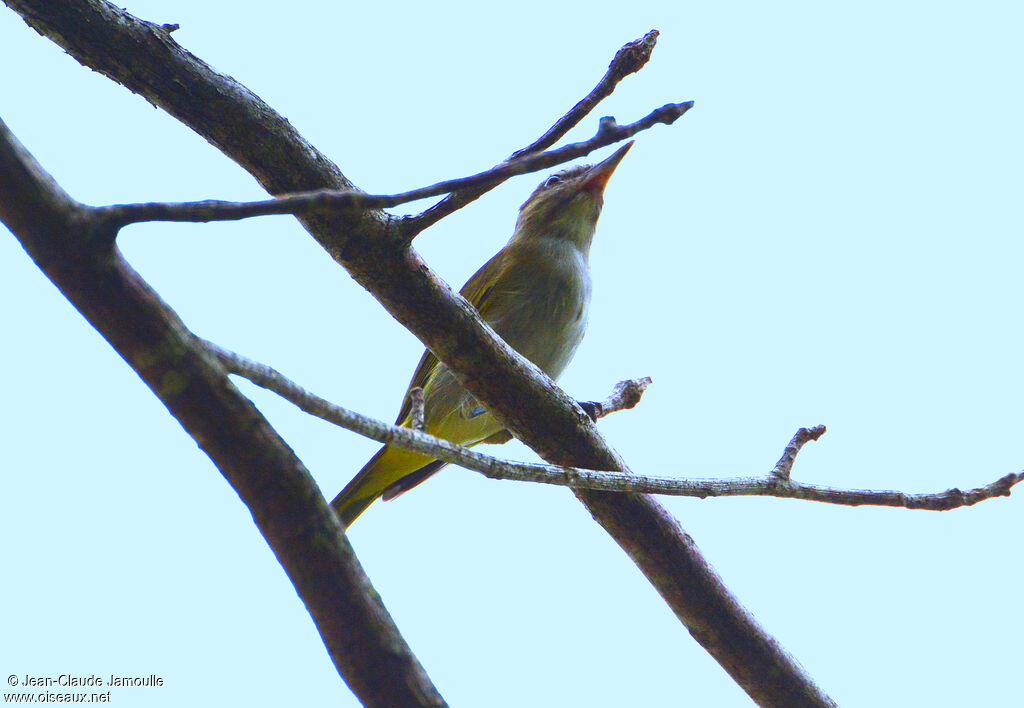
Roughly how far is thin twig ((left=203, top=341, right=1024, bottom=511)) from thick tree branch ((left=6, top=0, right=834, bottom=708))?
0.58m

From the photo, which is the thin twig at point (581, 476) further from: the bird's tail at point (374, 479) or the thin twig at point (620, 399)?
the bird's tail at point (374, 479)

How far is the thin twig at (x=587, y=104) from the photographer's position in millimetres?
2354

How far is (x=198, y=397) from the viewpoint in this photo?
1.64m

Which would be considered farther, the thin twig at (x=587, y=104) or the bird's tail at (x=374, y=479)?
the bird's tail at (x=374, y=479)

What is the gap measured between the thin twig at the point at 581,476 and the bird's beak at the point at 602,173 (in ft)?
9.78

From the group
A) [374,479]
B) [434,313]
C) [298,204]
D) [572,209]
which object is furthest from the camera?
[572,209]

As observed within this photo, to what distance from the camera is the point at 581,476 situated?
2527 millimetres

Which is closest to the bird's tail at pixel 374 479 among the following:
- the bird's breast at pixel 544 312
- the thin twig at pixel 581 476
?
the bird's breast at pixel 544 312

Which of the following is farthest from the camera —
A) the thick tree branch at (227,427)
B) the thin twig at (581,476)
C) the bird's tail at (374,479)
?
the bird's tail at (374,479)

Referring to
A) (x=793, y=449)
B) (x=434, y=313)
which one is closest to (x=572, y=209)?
(x=434, y=313)

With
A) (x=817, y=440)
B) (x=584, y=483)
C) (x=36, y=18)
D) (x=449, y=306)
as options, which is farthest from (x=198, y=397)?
(x=817, y=440)

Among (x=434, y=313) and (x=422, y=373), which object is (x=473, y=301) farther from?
(x=434, y=313)

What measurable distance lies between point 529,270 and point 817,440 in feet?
7.63

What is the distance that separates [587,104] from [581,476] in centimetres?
103
